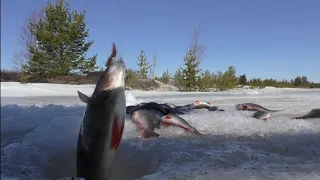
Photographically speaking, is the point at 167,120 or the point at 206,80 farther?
the point at 206,80

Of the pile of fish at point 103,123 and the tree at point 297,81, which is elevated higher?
the tree at point 297,81

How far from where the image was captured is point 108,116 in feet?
4.55

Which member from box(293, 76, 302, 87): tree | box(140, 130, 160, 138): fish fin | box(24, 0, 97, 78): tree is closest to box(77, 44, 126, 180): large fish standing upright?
box(140, 130, 160, 138): fish fin

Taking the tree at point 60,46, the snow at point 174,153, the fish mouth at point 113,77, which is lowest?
the snow at point 174,153

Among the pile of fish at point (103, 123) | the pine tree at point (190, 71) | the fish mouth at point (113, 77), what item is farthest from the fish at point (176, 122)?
the pine tree at point (190, 71)

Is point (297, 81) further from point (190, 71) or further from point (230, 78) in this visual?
point (190, 71)

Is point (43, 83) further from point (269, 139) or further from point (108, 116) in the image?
point (108, 116)

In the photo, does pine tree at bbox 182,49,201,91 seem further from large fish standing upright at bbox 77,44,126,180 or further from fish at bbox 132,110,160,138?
large fish standing upright at bbox 77,44,126,180

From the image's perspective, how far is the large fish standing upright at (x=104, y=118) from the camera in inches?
54.1

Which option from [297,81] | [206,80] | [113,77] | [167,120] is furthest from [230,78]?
[113,77]

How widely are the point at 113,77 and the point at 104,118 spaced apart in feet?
0.59

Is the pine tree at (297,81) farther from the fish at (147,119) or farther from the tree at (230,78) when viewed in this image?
the fish at (147,119)

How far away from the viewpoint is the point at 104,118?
1.38 meters

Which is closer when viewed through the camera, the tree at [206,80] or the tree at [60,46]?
the tree at [60,46]
